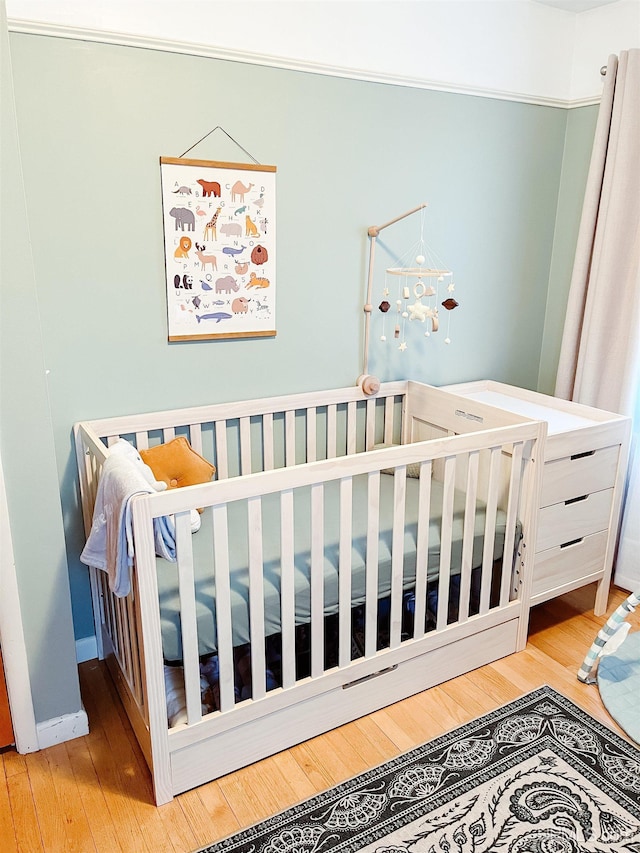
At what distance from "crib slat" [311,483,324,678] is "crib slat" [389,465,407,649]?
258mm

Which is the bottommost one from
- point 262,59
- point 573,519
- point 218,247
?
point 573,519

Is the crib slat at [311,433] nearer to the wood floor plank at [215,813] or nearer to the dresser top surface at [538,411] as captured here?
the dresser top surface at [538,411]

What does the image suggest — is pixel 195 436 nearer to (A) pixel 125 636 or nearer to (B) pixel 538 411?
(A) pixel 125 636

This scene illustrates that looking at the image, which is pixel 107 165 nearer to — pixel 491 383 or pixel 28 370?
pixel 28 370

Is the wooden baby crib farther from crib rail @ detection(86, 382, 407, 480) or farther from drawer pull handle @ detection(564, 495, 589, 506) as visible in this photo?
drawer pull handle @ detection(564, 495, 589, 506)

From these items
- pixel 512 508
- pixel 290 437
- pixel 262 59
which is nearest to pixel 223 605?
pixel 290 437

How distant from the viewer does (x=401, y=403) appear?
2.83 meters

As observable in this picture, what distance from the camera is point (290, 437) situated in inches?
99.7

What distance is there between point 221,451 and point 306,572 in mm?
642

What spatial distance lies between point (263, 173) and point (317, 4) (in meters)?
0.59

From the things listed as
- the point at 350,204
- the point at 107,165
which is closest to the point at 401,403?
the point at 350,204

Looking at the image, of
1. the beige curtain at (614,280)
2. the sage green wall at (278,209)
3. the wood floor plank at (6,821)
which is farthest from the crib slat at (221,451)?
the beige curtain at (614,280)

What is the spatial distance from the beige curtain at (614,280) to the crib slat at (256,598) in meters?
1.81

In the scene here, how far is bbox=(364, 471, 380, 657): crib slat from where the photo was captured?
191 cm
